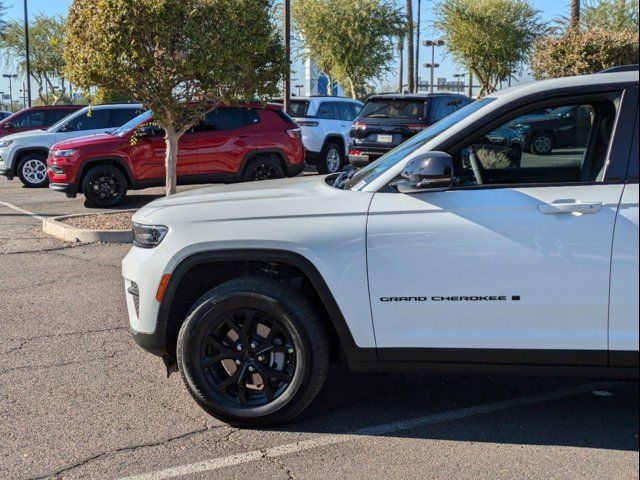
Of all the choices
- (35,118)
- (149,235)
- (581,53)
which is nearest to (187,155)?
(35,118)

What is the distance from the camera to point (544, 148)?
4234mm

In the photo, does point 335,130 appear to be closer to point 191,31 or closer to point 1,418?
point 191,31

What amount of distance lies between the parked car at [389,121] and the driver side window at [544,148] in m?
11.1

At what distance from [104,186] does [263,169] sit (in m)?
2.76

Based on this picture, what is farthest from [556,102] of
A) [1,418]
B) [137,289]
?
[1,418]

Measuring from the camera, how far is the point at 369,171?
443cm

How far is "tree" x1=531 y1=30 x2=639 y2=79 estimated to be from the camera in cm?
1516

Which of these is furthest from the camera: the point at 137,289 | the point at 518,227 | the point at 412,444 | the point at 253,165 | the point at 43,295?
the point at 253,165

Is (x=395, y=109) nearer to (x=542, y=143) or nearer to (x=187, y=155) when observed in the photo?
(x=187, y=155)

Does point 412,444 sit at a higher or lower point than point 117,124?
→ lower

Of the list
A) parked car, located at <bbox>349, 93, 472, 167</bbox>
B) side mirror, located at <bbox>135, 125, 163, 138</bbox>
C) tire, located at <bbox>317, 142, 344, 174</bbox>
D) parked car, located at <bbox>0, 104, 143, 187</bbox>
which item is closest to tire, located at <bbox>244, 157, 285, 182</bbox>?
side mirror, located at <bbox>135, 125, 163, 138</bbox>

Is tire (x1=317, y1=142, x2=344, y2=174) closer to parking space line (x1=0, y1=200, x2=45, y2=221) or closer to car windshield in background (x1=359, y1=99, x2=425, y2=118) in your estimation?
car windshield in background (x1=359, y1=99, x2=425, y2=118)

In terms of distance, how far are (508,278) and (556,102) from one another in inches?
37.7

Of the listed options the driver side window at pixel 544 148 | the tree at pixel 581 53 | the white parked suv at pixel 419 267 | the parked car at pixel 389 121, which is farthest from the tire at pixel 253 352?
the tree at pixel 581 53
